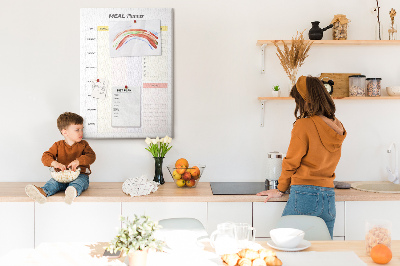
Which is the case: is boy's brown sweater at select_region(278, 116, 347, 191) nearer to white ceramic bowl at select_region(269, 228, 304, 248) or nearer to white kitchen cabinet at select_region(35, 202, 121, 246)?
white ceramic bowl at select_region(269, 228, 304, 248)

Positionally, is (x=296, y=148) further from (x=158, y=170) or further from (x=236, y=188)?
(x=158, y=170)

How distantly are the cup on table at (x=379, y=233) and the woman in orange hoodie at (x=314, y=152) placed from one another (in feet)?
2.87

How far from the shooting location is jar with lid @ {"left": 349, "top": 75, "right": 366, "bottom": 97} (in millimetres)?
3232

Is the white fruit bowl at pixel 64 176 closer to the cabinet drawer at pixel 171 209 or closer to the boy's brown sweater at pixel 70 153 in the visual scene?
the boy's brown sweater at pixel 70 153

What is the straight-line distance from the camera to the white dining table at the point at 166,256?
5.14 feet

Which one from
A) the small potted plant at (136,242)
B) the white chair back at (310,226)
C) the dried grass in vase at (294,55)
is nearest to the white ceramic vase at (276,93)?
the dried grass in vase at (294,55)

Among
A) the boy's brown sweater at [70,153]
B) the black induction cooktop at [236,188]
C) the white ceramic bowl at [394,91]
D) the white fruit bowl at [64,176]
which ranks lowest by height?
the black induction cooktop at [236,188]

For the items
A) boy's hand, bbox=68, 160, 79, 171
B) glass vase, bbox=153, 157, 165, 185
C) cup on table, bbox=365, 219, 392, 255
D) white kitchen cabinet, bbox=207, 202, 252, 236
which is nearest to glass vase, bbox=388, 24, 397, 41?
Answer: white kitchen cabinet, bbox=207, 202, 252, 236

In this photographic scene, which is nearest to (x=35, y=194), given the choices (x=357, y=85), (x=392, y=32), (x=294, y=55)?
(x=294, y=55)

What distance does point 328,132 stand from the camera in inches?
97.7

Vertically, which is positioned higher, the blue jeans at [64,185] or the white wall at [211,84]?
the white wall at [211,84]

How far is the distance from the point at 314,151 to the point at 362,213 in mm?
643

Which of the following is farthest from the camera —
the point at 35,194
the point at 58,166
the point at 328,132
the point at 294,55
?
the point at 294,55

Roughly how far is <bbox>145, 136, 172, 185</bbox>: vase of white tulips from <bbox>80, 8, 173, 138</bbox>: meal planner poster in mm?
146
